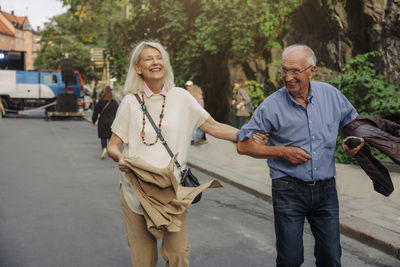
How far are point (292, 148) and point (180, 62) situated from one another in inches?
642

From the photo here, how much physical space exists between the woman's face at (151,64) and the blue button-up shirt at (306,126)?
0.63 m

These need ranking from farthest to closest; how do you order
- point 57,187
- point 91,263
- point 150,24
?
point 150,24
point 57,187
point 91,263

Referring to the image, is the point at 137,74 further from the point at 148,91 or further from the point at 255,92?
the point at 255,92

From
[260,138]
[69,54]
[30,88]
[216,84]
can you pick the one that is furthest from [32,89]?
[260,138]

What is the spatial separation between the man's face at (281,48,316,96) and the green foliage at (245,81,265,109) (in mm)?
11898

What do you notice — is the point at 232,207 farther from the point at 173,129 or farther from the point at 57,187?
the point at 173,129

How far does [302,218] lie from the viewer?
2.99 meters

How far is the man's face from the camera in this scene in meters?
2.92

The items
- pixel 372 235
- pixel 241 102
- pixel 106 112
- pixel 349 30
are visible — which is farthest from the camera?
pixel 241 102

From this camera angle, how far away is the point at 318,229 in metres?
3.00

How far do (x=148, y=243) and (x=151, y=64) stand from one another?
1096 mm

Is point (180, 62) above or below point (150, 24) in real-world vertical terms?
below

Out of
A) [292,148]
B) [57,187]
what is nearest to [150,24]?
[57,187]

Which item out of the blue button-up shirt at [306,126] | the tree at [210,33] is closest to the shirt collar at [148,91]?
the blue button-up shirt at [306,126]
